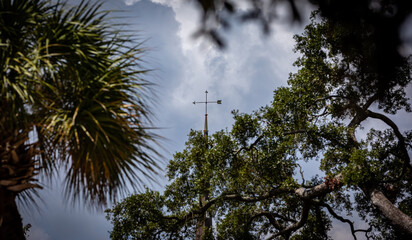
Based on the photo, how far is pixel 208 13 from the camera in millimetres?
2133

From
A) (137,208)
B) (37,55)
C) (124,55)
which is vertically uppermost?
(137,208)

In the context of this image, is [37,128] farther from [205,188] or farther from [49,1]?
[205,188]

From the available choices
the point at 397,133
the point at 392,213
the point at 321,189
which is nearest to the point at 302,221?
the point at 321,189

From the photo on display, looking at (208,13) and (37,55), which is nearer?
(208,13)

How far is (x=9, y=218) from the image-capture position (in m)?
2.87

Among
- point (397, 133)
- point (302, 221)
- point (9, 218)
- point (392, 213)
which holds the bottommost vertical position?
point (9, 218)

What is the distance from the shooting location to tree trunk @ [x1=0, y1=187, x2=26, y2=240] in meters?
2.78

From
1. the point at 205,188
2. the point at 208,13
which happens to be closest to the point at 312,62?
the point at 205,188

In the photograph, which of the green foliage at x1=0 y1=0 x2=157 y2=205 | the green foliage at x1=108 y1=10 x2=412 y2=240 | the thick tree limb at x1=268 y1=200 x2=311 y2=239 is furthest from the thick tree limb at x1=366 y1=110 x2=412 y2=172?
the green foliage at x1=0 y1=0 x2=157 y2=205

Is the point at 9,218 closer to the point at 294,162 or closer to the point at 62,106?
the point at 62,106

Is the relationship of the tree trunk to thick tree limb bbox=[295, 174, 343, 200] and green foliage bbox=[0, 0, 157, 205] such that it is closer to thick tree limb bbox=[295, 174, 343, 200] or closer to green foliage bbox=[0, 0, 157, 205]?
green foliage bbox=[0, 0, 157, 205]

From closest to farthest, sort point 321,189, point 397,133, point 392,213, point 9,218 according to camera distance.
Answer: point 9,218 → point 392,213 → point 321,189 → point 397,133

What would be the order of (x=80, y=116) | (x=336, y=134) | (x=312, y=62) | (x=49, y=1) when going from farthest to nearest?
(x=312, y=62)
(x=336, y=134)
(x=49, y=1)
(x=80, y=116)

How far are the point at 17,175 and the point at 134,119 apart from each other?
57.1 inches
